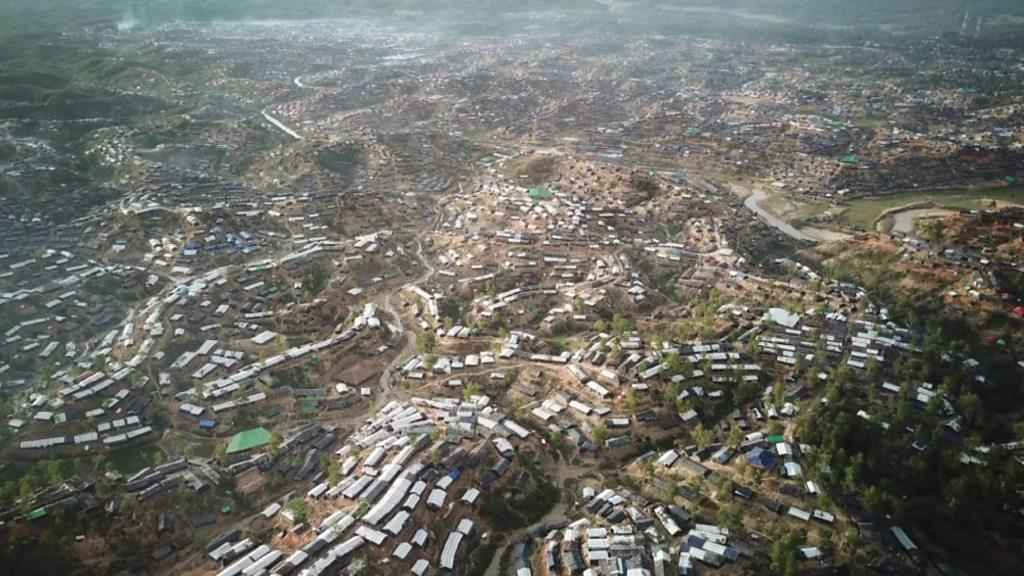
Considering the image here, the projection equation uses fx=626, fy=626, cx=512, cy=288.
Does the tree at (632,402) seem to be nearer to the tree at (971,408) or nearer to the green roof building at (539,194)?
the tree at (971,408)

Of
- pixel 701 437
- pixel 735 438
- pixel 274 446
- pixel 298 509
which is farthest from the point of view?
pixel 274 446

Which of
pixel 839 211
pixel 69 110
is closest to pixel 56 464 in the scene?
pixel 839 211

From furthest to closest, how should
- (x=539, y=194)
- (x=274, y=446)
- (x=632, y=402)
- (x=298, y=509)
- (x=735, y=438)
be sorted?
(x=539, y=194), (x=632, y=402), (x=274, y=446), (x=735, y=438), (x=298, y=509)

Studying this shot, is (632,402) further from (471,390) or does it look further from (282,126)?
(282,126)

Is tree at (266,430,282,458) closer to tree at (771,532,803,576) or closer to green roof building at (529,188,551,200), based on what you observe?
tree at (771,532,803,576)

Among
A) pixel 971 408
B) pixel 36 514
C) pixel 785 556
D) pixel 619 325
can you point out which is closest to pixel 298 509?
pixel 36 514

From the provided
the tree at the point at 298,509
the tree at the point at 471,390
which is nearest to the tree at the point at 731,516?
the tree at the point at 471,390
